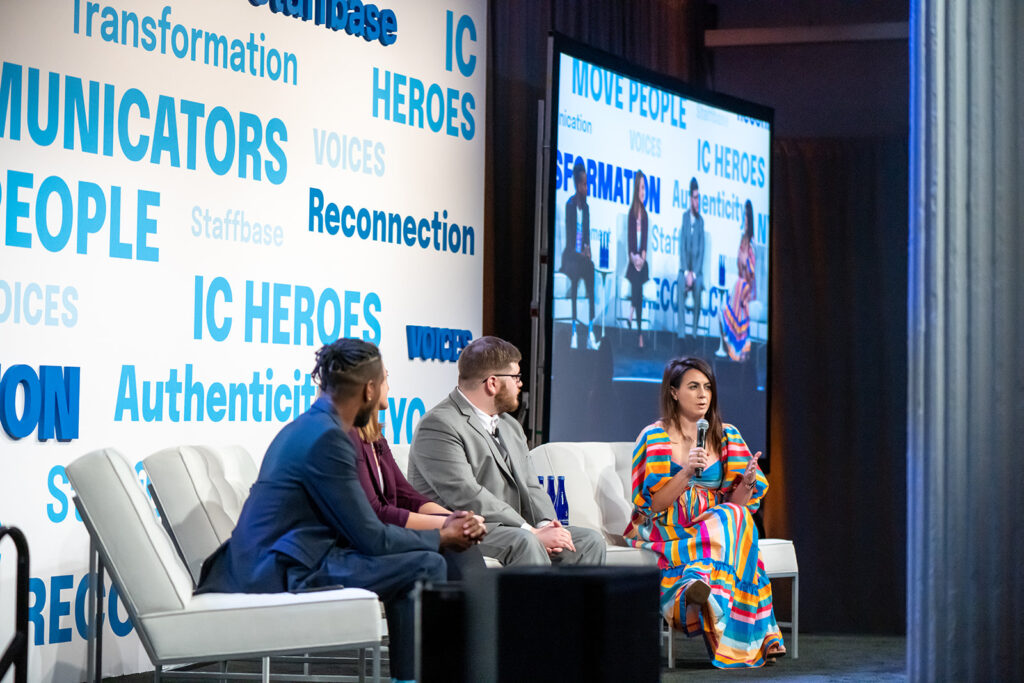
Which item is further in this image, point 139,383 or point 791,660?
point 791,660

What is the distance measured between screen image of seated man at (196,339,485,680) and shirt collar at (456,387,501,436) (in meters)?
0.93

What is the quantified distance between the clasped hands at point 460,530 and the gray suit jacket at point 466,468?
2.14 ft

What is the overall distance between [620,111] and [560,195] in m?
0.67

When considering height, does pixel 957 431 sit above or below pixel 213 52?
below

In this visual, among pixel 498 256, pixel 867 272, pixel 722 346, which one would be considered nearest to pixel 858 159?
pixel 867 272

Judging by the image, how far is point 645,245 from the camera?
20.9 feet

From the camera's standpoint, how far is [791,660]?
5719 millimetres

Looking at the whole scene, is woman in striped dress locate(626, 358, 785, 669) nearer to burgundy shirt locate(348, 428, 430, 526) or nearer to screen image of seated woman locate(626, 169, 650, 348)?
screen image of seated woman locate(626, 169, 650, 348)

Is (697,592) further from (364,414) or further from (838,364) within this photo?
(838,364)

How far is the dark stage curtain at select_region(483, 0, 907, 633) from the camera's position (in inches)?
290

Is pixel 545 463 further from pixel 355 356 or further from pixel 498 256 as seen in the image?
pixel 355 356

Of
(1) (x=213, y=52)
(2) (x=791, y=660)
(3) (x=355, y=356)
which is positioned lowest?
(2) (x=791, y=660)

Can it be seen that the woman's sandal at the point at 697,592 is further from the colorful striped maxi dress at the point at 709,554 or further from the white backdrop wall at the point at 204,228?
the white backdrop wall at the point at 204,228

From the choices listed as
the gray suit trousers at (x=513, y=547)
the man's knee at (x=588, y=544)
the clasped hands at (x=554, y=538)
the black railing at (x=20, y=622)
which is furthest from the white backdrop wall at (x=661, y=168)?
the black railing at (x=20, y=622)
